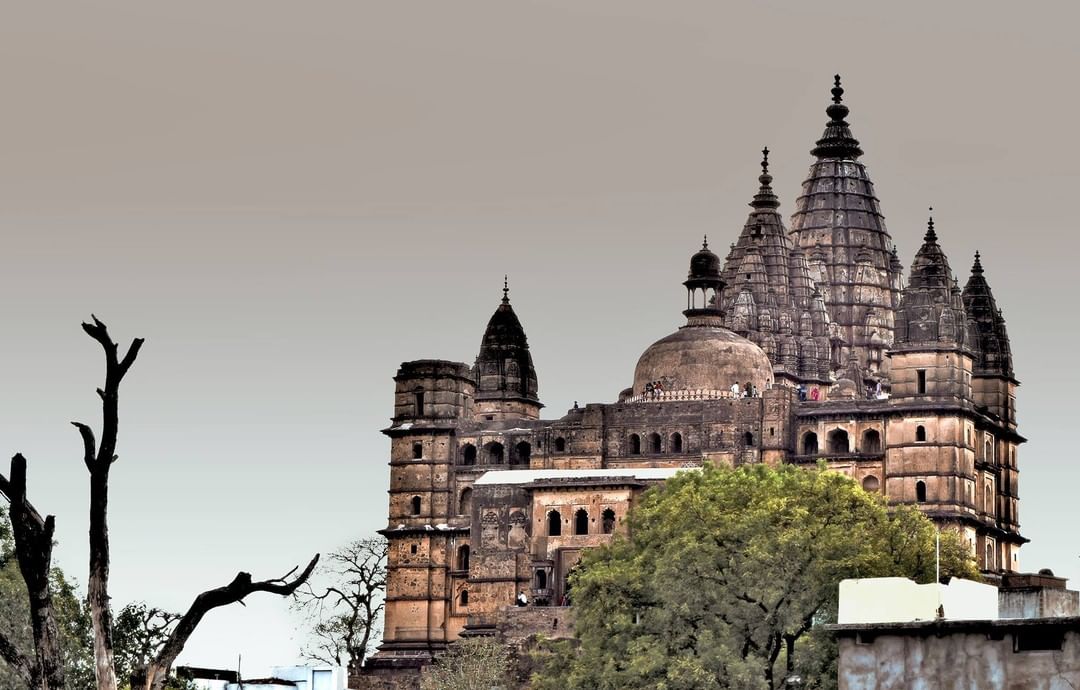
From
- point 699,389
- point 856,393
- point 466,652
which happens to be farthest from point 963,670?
point 856,393

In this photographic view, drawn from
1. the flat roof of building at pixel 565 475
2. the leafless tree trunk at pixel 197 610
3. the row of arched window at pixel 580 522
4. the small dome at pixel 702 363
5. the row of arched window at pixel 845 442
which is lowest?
the leafless tree trunk at pixel 197 610

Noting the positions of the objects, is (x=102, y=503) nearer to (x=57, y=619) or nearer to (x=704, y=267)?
(x=57, y=619)

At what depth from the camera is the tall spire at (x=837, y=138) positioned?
4439 inches

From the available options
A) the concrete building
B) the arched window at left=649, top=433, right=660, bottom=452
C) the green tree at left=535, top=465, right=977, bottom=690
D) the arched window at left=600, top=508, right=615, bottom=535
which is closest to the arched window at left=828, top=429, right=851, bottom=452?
the arched window at left=649, top=433, right=660, bottom=452

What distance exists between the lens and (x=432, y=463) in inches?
3563

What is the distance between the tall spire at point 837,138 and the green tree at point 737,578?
173ft

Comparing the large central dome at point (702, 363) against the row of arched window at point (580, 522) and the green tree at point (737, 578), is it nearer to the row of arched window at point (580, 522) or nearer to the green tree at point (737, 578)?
the row of arched window at point (580, 522)

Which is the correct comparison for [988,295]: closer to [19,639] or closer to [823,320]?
[823,320]

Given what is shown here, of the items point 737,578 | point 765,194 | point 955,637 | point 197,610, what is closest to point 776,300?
point 765,194

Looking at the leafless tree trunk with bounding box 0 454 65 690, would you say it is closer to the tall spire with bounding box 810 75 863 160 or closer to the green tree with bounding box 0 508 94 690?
the green tree with bounding box 0 508 94 690

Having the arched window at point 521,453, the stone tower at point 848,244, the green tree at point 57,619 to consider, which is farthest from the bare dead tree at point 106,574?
the stone tower at point 848,244

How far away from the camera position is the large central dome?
88.4m

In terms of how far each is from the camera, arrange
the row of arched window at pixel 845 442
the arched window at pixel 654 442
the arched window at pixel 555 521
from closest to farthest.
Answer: the arched window at pixel 555 521, the row of arched window at pixel 845 442, the arched window at pixel 654 442

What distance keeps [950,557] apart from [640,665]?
8175 mm
